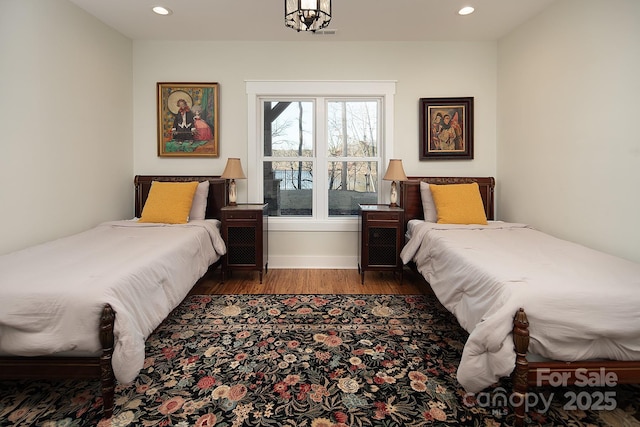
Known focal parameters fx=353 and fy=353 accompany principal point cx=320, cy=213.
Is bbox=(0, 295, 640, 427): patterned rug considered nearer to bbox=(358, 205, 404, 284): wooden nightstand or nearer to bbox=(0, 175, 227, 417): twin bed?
bbox=(0, 175, 227, 417): twin bed

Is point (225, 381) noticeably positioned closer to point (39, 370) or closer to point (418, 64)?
point (39, 370)

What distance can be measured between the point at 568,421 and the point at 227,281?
307cm

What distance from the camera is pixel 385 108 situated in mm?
4133

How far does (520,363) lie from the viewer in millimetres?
1521

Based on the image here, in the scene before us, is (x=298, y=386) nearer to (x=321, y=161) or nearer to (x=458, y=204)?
(x=458, y=204)

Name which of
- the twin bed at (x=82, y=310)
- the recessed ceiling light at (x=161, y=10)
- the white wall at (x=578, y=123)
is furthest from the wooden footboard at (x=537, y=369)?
the recessed ceiling light at (x=161, y=10)

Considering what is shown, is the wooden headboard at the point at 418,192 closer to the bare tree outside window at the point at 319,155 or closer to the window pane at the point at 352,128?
the bare tree outside window at the point at 319,155

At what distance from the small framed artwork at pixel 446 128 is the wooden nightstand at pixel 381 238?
0.95 metres

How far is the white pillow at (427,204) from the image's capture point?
3738mm

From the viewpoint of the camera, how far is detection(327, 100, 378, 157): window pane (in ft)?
14.1

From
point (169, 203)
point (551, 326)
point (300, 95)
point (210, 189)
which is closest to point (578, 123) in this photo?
point (551, 326)

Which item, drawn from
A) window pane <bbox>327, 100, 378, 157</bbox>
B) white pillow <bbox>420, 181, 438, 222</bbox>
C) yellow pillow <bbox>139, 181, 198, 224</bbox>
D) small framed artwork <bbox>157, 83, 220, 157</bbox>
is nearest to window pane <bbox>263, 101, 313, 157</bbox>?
window pane <bbox>327, 100, 378, 157</bbox>

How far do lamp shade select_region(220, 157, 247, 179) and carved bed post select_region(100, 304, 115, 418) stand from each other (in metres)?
2.37

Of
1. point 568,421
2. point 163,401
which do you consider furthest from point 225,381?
point 568,421
